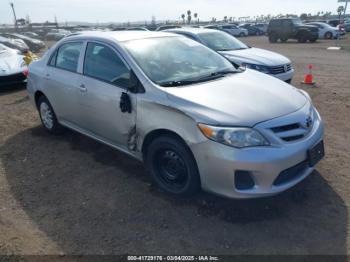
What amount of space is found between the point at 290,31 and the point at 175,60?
25.9 m

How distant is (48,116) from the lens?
A: 18.3 feet

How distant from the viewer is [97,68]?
4.27m

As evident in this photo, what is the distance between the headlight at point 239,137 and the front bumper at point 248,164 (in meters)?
0.05

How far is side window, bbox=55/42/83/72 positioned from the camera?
4648mm

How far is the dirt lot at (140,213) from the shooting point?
9.84ft

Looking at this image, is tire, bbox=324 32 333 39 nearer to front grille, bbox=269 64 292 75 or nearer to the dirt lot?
front grille, bbox=269 64 292 75

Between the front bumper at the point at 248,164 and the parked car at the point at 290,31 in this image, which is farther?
the parked car at the point at 290,31

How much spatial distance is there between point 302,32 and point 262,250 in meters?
26.7

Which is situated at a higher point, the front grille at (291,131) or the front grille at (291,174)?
the front grille at (291,131)

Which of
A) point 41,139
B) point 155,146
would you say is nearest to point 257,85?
point 155,146

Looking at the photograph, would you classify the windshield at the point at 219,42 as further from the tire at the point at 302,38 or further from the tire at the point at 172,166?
the tire at the point at 302,38

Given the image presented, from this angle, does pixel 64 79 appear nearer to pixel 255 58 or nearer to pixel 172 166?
pixel 172 166

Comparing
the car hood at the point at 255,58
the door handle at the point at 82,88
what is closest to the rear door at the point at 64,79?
the door handle at the point at 82,88

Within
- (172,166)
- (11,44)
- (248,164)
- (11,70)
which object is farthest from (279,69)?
(11,44)
